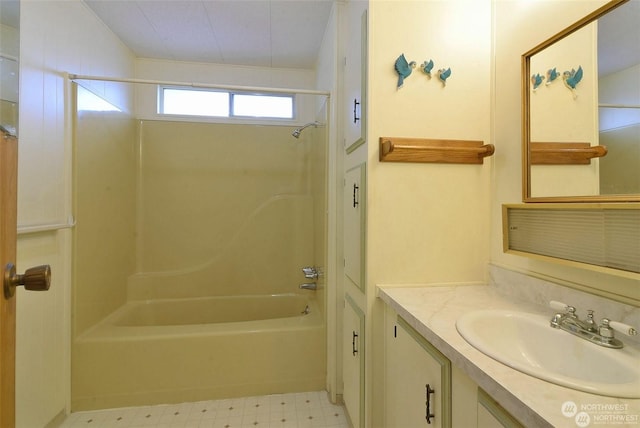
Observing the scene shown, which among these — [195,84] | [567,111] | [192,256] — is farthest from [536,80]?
[192,256]

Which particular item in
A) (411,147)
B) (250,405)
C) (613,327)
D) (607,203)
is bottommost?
(250,405)

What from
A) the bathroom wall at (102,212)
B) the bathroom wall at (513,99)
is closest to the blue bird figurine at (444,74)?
the bathroom wall at (513,99)

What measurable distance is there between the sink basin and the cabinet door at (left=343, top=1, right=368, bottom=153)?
2.75ft

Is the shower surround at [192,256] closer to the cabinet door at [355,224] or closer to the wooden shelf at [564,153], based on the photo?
the cabinet door at [355,224]

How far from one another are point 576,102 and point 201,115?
2.60 m

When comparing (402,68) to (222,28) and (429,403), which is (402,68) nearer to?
(429,403)

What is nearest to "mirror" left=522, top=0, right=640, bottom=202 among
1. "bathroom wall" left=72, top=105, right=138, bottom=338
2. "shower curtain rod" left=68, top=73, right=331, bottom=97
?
"shower curtain rod" left=68, top=73, right=331, bottom=97

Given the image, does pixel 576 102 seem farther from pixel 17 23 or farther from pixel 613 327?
pixel 17 23

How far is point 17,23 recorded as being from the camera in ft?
2.28

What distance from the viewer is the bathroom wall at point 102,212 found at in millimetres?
1693

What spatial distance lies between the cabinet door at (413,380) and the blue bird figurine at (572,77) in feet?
3.07

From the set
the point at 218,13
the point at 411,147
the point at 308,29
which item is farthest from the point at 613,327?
the point at 218,13

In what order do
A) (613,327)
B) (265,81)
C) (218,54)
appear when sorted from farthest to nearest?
1. (265,81)
2. (218,54)
3. (613,327)

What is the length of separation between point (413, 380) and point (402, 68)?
117 cm
